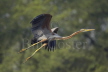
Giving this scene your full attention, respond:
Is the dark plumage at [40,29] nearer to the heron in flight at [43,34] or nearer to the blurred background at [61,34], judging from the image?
the heron in flight at [43,34]

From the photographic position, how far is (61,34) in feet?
90.2

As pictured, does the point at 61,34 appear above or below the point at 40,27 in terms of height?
above

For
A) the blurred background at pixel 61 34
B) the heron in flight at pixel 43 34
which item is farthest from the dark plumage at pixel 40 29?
the blurred background at pixel 61 34

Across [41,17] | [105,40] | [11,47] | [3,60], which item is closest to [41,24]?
[41,17]

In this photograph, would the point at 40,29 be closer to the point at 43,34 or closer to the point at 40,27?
the point at 40,27

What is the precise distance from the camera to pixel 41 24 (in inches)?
553

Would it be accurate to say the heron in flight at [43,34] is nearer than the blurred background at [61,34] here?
Yes

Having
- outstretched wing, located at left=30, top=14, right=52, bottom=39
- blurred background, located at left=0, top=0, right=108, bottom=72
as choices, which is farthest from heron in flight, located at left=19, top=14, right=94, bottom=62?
blurred background, located at left=0, top=0, right=108, bottom=72

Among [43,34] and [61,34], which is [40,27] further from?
[61,34]

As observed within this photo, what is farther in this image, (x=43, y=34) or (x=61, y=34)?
(x=61, y=34)

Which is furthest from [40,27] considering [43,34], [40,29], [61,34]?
[61,34]

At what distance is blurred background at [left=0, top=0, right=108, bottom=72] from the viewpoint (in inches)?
988

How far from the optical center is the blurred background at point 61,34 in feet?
82.3

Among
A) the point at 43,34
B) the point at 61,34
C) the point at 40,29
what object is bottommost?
the point at 43,34
